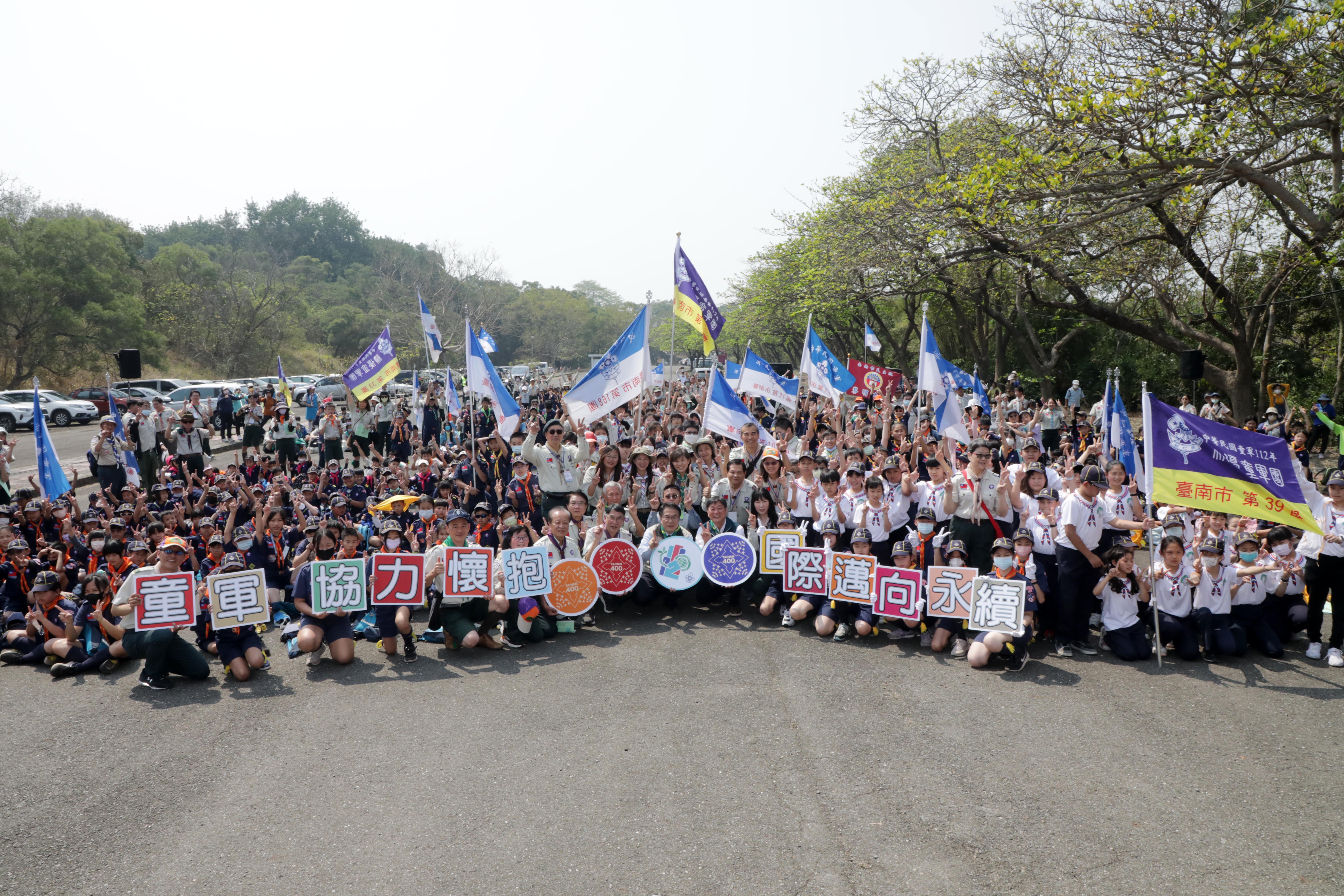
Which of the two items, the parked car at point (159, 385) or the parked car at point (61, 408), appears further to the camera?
the parked car at point (159, 385)

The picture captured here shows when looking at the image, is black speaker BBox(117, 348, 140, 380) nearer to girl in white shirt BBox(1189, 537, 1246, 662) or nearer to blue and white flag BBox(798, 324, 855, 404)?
blue and white flag BBox(798, 324, 855, 404)

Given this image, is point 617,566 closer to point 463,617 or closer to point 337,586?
point 463,617

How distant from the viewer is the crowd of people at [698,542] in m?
7.67

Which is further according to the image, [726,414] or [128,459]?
[128,459]

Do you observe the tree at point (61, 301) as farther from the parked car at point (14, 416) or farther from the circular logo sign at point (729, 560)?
the circular logo sign at point (729, 560)

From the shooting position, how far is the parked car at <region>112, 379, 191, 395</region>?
120 ft

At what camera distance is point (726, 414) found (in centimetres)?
1102

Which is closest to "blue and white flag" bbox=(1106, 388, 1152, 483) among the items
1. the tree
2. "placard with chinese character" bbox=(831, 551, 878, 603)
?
"placard with chinese character" bbox=(831, 551, 878, 603)

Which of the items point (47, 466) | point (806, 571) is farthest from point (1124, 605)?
point (47, 466)

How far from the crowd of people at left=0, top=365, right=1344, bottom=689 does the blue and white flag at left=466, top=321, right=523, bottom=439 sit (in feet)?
0.85

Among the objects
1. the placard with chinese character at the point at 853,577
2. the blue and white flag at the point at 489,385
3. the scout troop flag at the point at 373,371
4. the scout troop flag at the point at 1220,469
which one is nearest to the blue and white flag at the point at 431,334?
the scout troop flag at the point at 373,371

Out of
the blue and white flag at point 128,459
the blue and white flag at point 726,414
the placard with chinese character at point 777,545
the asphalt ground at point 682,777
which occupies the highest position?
the blue and white flag at point 726,414

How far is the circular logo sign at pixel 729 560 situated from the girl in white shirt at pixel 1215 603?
4.14 meters

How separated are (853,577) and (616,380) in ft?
13.6
